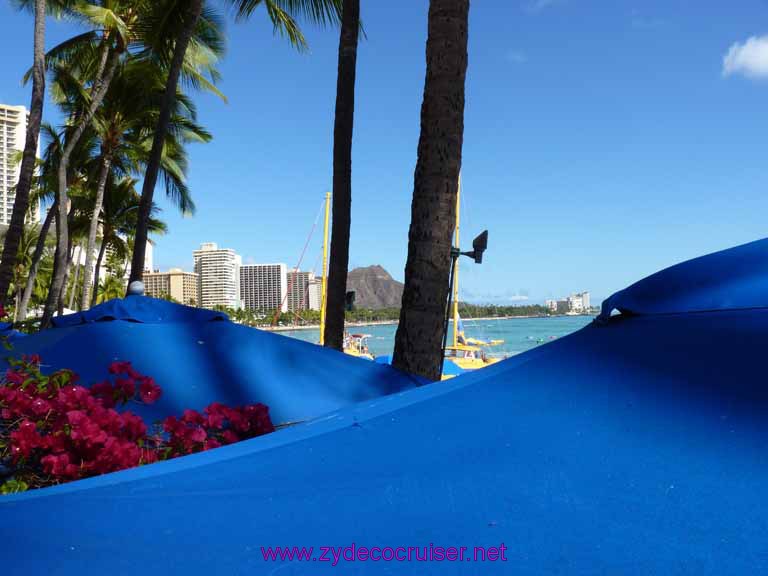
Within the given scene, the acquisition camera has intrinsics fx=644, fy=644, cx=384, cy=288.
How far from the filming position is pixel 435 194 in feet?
14.6

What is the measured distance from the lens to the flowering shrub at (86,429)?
77.4 inches

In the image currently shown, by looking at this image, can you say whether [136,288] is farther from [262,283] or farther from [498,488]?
[262,283]

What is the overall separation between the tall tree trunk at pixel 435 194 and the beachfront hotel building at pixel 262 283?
160 metres

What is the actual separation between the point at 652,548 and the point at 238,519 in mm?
701

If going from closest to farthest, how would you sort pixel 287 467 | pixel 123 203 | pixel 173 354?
1. pixel 287 467
2. pixel 173 354
3. pixel 123 203

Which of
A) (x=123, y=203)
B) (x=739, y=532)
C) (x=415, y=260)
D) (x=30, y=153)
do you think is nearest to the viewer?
(x=739, y=532)

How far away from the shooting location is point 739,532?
99cm

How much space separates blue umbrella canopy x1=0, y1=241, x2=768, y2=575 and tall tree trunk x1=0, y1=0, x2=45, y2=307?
374 inches

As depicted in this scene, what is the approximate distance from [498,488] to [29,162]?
35.8 ft

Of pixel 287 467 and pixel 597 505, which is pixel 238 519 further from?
pixel 597 505

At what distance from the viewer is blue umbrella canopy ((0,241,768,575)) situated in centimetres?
104

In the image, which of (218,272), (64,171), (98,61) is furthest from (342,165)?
(218,272)

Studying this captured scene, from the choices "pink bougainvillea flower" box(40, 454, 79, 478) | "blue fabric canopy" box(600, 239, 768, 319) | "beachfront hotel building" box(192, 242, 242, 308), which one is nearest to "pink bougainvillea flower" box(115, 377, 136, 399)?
"pink bougainvillea flower" box(40, 454, 79, 478)

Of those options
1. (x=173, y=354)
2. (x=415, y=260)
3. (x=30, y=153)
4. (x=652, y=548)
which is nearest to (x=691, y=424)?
(x=652, y=548)
